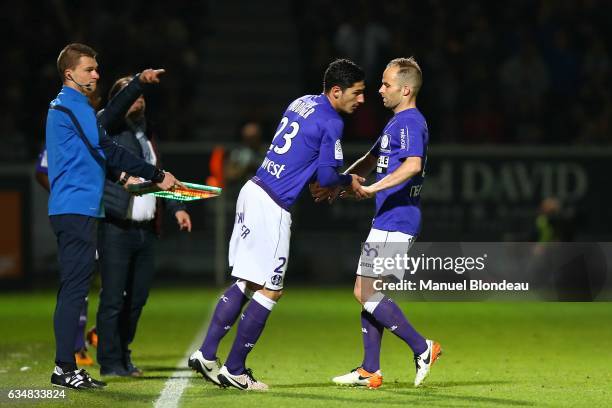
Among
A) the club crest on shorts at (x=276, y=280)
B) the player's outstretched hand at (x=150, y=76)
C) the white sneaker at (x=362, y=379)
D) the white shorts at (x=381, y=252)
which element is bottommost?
the white sneaker at (x=362, y=379)

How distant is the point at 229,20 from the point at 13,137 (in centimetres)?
562

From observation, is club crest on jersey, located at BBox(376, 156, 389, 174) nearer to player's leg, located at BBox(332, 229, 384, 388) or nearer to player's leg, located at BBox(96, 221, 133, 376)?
player's leg, located at BBox(332, 229, 384, 388)

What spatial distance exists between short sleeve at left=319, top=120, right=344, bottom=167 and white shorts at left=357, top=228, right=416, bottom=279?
644mm

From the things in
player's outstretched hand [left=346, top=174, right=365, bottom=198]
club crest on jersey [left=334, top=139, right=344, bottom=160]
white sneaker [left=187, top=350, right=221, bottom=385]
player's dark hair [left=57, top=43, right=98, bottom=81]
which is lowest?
white sneaker [left=187, top=350, right=221, bottom=385]

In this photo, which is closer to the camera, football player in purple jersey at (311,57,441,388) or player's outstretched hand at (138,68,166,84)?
player's outstretched hand at (138,68,166,84)

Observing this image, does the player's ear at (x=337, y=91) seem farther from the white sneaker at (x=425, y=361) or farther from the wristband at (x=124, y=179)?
the white sneaker at (x=425, y=361)

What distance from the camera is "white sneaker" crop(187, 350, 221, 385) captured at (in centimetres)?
856

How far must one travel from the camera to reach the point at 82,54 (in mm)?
8570

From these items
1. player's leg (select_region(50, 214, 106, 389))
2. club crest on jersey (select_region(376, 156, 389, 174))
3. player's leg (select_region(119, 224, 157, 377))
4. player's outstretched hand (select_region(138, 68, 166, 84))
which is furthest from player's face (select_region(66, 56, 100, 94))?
club crest on jersey (select_region(376, 156, 389, 174))

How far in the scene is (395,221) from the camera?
882 centimetres

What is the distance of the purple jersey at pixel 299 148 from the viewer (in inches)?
337

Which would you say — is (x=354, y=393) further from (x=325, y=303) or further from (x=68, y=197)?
(x=325, y=303)

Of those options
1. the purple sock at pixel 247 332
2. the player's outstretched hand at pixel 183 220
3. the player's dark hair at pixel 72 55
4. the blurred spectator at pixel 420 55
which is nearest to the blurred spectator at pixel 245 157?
the blurred spectator at pixel 420 55

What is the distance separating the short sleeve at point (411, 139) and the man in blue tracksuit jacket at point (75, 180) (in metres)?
1.59
